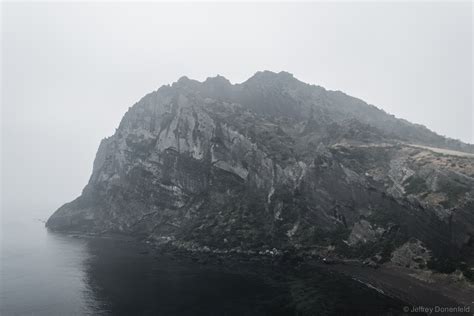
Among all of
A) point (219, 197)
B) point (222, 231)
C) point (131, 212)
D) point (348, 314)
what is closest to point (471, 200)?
point (348, 314)

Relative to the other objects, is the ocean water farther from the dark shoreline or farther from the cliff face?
the cliff face

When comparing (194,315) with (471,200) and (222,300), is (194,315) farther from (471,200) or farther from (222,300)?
(471,200)

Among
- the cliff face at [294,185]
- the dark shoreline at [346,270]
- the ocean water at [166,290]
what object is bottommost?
the ocean water at [166,290]

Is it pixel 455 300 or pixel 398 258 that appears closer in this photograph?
pixel 455 300

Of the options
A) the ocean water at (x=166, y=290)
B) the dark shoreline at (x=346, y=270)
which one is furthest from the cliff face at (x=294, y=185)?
the ocean water at (x=166, y=290)

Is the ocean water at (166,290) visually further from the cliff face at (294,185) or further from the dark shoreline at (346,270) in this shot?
the cliff face at (294,185)

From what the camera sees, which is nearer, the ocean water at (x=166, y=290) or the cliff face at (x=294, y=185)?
the ocean water at (x=166, y=290)
